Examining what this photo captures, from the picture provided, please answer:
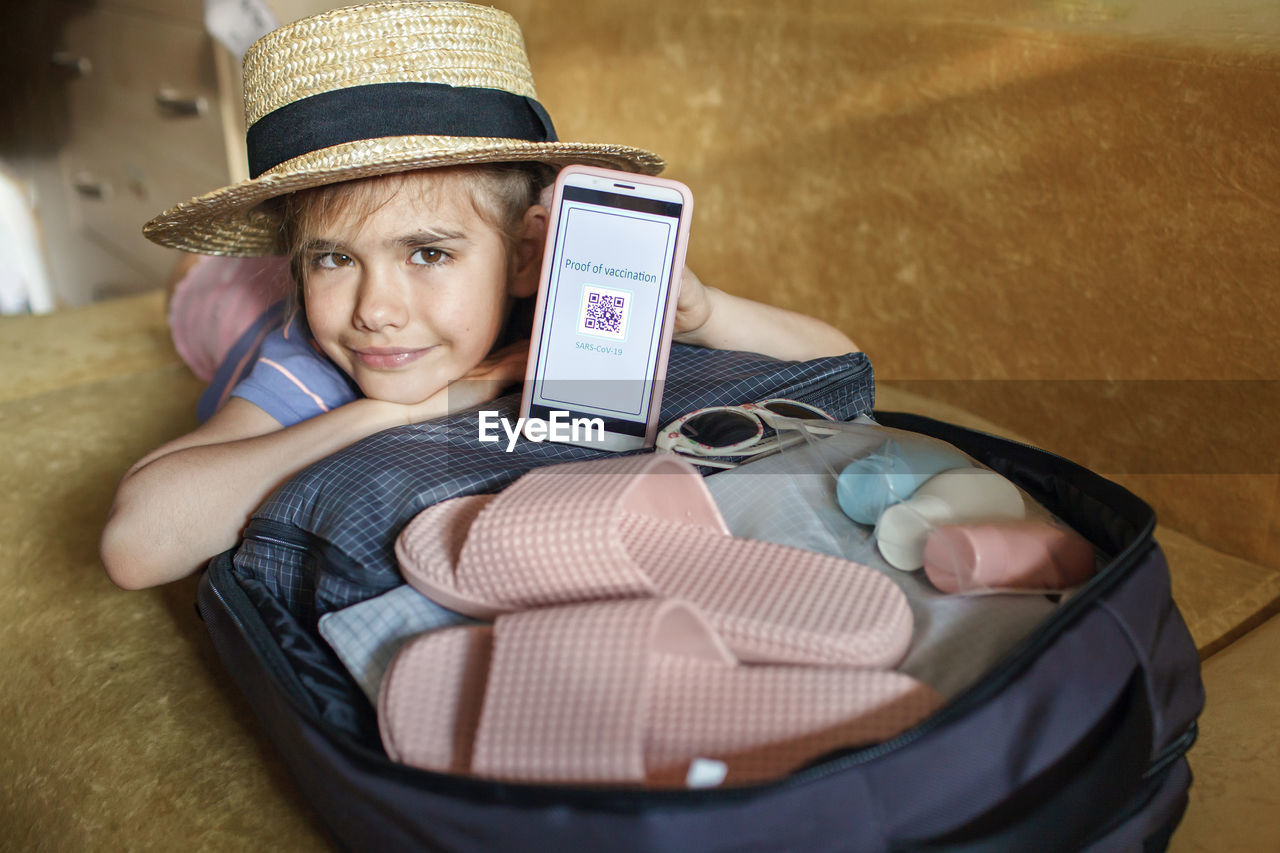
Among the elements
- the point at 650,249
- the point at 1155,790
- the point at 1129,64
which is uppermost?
the point at 1129,64

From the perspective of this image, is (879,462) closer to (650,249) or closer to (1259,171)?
(650,249)

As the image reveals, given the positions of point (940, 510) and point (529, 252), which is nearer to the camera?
point (940, 510)

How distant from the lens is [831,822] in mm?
404

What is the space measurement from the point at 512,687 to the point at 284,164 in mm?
462

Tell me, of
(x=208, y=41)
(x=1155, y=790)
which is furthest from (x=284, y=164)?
(x=208, y=41)

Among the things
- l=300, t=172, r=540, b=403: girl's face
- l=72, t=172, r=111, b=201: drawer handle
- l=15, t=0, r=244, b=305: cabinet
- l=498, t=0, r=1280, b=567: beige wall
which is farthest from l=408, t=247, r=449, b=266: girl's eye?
l=72, t=172, r=111, b=201: drawer handle

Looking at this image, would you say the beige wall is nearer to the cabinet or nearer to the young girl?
the young girl

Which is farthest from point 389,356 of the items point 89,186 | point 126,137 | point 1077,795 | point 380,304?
point 89,186

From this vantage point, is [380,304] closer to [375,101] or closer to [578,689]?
[375,101]

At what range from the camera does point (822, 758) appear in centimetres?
43

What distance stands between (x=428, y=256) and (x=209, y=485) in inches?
9.7

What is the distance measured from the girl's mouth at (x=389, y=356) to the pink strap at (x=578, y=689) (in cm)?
37

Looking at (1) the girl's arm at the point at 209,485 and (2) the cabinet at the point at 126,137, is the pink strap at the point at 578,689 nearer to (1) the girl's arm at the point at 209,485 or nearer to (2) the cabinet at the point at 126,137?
(1) the girl's arm at the point at 209,485

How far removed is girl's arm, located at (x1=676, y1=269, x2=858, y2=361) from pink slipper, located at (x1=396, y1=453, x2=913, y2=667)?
302 millimetres
